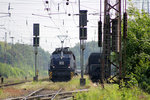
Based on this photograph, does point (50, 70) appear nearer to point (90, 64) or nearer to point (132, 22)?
point (90, 64)

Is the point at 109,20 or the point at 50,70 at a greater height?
the point at 109,20

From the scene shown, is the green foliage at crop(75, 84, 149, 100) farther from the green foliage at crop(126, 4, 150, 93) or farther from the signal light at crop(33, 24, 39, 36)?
the signal light at crop(33, 24, 39, 36)

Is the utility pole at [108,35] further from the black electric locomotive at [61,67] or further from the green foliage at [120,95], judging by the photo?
the black electric locomotive at [61,67]

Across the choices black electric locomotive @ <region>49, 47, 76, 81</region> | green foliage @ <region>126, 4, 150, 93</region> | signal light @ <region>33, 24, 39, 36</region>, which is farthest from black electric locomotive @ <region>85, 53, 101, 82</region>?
green foliage @ <region>126, 4, 150, 93</region>

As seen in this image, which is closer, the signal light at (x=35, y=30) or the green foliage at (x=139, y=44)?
the green foliage at (x=139, y=44)

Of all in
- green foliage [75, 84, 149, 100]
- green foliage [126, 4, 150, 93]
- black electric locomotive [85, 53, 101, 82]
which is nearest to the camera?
green foliage [75, 84, 149, 100]

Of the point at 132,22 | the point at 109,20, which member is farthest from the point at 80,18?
the point at 109,20

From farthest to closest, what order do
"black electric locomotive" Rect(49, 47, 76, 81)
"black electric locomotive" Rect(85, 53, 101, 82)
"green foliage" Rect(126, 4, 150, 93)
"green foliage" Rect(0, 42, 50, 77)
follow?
1. "green foliage" Rect(0, 42, 50, 77)
2. "black electric locomotive" Rect(85, 53, 101, 82)
3. "black electric locomotive" Rect(49, 47, 76, 81)
4. "green foliage" Rect(126, 4, 150, 93)

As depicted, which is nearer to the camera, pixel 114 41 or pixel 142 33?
pixel 114 41

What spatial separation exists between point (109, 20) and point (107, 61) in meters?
2.53

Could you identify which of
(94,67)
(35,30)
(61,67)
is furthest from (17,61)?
(61,67)

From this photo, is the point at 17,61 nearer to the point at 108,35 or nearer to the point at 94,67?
the point at 94,67

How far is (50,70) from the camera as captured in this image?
28.0 meters

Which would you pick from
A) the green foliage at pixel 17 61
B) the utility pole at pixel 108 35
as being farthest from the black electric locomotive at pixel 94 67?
the green foliage at pixel 17 61
